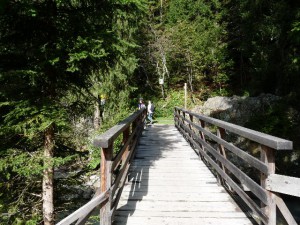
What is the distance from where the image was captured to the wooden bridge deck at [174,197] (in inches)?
155

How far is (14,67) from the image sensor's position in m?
5.36

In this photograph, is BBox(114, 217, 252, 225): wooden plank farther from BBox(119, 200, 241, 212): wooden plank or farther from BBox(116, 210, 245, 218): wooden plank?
BBox(119, 200, 241, 212): wooden plank

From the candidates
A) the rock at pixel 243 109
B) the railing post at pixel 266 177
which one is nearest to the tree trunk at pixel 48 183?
the railing post at pixel 266 177

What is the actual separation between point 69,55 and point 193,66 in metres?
24.7

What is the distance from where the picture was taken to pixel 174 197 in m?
4.73

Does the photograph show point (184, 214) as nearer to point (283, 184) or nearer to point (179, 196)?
point (179, 196)

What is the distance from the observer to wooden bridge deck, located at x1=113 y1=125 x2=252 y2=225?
394 centimetres

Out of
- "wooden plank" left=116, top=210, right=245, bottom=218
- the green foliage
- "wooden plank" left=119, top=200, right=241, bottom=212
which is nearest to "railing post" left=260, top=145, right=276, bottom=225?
"wooden plank" left=116, top=210, right=245, bottom=218

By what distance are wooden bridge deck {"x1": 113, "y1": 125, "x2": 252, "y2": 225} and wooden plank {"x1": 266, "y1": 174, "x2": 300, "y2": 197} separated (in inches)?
44.4

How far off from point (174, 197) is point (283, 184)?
2.25m

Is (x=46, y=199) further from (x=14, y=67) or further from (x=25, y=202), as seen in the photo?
(x=14, y=67)

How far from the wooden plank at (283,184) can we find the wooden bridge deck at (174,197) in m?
1.13

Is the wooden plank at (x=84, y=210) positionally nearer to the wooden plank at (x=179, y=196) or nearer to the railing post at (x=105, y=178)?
the railing post at (x=105, y=178)

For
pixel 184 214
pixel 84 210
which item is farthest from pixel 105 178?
pixel 184 214
